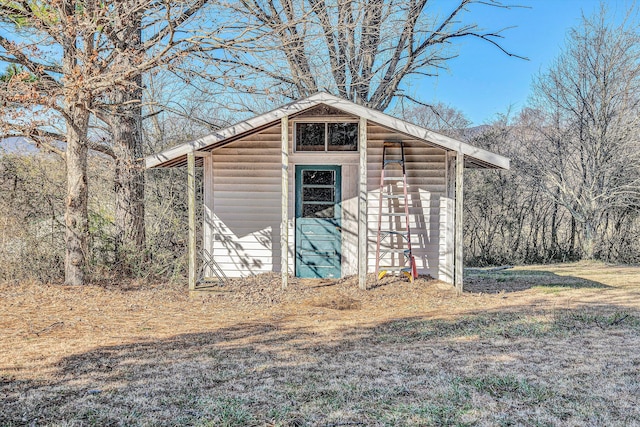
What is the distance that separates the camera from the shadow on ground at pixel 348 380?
3.21 meters

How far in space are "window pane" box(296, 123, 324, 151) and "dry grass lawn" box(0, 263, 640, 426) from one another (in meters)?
2.72

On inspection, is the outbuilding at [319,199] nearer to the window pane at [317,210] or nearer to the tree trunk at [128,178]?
the window pane at [317,210]

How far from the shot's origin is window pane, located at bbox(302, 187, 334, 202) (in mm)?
9094

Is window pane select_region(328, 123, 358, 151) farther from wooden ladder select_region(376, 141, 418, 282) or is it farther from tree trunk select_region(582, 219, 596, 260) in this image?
tree trunk select_region(582, 219, 596, 260)

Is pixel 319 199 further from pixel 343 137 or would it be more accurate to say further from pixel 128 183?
pixel 128 183

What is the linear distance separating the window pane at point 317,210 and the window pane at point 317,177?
440 mm

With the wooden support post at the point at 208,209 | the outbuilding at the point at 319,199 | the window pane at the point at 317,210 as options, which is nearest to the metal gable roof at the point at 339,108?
the outbuilding at the point at 319,199

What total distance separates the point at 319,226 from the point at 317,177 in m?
0.97

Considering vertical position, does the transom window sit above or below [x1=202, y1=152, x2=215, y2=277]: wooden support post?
above

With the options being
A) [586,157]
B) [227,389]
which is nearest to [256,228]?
[227,389]

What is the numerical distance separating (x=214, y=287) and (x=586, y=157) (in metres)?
12.1

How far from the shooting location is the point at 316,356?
4.69 metres

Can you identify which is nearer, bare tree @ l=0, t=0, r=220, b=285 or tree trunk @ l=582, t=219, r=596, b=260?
bare tree @ l=0, t=0, r=220, b=285

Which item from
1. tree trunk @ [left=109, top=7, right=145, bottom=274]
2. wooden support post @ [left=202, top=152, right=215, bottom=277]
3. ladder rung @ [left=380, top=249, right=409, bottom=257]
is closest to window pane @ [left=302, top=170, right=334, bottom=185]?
ladder rung @ [left=380, top=249, right=409, bottom=257]
